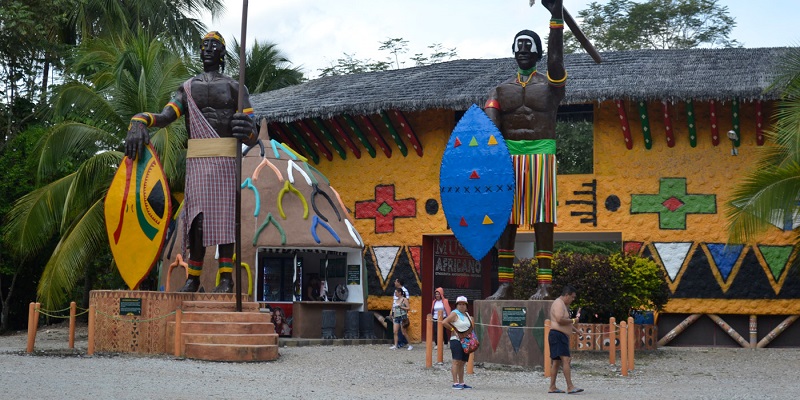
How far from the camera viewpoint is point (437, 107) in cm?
2069

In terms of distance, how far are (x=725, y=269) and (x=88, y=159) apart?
12.5 m

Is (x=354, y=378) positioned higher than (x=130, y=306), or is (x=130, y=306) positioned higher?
(x=130, y=306)

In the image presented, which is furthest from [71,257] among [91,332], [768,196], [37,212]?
[768,196]

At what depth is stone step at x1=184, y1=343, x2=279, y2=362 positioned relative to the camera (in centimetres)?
1407

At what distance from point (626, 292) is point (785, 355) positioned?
2.90 meters

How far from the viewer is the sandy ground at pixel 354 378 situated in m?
10.7

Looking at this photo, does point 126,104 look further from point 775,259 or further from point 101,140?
point 775,259

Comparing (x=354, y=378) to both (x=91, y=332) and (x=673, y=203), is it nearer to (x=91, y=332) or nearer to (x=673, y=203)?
(x=91, y=332)

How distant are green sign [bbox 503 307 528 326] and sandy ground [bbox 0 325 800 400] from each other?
24.4 inches

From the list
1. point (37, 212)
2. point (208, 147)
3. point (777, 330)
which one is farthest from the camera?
point (37, 212)

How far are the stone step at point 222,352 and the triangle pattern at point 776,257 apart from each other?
401 inches

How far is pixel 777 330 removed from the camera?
769 inches

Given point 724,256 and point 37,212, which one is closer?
point 724,256

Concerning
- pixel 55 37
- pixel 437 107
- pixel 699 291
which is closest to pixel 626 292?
pixel 699 291
